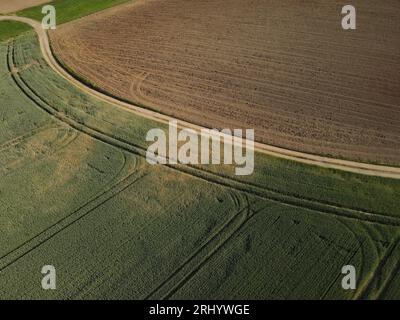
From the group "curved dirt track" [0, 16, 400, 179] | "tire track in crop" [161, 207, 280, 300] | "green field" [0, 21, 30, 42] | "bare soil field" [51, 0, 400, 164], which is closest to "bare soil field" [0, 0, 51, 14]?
"green field" [0, 21, 30, 42]

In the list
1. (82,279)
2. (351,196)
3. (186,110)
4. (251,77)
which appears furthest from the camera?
(251,77)

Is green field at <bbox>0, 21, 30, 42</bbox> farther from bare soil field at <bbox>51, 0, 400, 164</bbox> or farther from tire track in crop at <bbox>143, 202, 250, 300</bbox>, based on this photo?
tire track in crop at <bbox>143, 202, 250, 300</bbox>

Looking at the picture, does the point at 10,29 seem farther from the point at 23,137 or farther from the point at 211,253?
the point at 211,253

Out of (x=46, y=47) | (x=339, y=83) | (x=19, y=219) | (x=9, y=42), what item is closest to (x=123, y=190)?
(x=19, y=219)

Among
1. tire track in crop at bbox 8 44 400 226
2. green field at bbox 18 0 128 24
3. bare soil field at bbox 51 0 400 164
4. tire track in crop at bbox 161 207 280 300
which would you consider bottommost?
tire track in crop at bbox 161 207 280 300

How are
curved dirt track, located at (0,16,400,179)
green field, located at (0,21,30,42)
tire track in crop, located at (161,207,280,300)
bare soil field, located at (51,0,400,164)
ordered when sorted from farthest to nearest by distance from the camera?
1. green field, located at (0,21,30,42)
2. bare soil field, located at (51,0,400,164)
3. curved dirt track, located at (0,16,400,179)
4. tire track in crop, located at (161,207,280,300)

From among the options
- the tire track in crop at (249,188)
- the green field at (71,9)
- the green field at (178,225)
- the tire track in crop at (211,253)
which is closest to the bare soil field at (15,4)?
the green field at (71,9)

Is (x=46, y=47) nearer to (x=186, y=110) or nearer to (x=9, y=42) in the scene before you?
(x=9, y=42)
